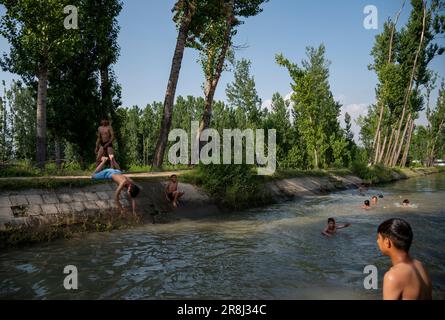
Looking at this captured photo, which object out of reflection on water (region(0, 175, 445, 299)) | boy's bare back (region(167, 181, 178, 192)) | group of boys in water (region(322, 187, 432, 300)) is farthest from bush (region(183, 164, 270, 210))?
group of boys in water (region(322, 187, 432, 300))

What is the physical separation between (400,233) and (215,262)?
514 cm

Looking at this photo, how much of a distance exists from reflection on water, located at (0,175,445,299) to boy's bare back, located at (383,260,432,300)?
2.56 meters

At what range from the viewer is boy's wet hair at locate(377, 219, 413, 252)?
3764 millimetres

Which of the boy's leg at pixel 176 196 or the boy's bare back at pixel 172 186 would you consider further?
the boy's bare back at pixel 172 186

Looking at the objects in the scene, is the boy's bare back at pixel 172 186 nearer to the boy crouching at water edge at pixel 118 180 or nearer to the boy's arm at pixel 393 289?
the boy crouching at water edge at pixel 118 180

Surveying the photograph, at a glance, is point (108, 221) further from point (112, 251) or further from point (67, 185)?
point (112, 251)

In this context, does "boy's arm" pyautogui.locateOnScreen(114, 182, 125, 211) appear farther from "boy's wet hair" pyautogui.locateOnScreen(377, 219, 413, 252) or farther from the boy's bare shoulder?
the boy's bare shoulder

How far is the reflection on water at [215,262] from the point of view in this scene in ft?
20.8

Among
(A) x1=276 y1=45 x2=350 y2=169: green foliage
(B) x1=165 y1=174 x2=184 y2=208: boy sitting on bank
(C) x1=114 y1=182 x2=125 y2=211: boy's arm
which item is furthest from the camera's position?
(A) x1=276 y1=45 x2=350 y2=169: green foliage

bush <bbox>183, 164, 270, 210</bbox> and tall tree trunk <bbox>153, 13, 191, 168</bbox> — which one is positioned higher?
tall tree trunk <bbox>153, 13, 191, 168</bbox>

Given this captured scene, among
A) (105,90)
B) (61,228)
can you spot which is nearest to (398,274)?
(61,228)

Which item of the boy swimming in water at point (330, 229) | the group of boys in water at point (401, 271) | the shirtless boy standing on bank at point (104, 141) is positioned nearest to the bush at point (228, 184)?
the shirtless boy standing on bank at point (104, 141)

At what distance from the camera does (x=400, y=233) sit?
12.5ft

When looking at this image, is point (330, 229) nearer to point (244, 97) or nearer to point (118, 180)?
point (118, 180)
